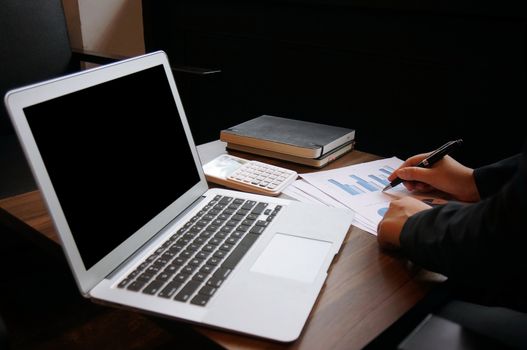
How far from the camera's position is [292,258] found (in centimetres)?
65

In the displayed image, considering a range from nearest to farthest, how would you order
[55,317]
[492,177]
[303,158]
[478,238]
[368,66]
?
[478,238] → [492,177] → [303,158] → [55,317] → [368,66]

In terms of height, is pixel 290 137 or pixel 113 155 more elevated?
pixel 113 155

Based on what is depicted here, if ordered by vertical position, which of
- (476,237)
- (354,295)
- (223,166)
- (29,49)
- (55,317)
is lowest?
(55,317)

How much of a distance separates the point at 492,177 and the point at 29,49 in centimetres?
145

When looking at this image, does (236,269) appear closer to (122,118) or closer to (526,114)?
(122,118)

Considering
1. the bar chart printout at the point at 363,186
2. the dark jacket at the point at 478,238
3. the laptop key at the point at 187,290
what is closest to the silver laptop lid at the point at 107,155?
the laptop key at the point at 187,290

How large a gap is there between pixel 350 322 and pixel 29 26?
147 cm

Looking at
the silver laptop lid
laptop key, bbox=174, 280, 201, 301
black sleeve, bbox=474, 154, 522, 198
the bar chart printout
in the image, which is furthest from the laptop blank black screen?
black sleeve, bbox=474, 154, 522, 198

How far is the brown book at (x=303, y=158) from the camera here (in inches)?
40.5

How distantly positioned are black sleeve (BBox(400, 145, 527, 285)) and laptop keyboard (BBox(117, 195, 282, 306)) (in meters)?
0.24

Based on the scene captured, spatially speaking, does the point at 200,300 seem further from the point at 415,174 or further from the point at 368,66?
the point at 368,66

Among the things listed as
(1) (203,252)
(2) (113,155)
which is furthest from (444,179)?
(2) (113,155)

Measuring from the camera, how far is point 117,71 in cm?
67

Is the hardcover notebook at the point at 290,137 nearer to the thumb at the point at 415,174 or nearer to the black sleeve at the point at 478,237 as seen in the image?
the thumb at the point at 415,174
